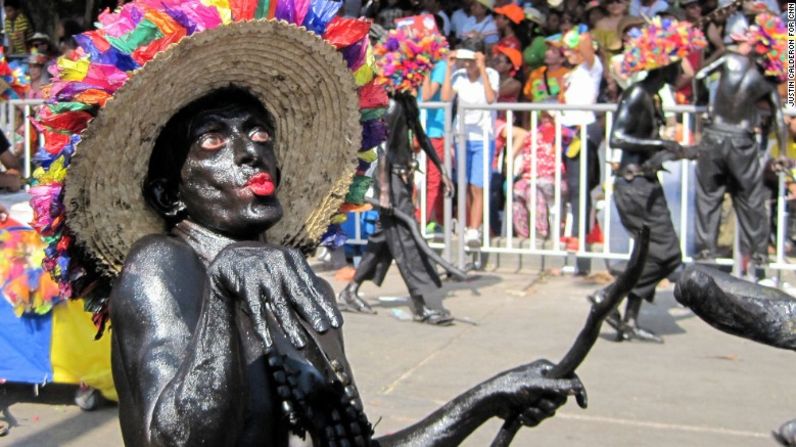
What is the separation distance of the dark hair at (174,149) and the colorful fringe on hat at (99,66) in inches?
5.1

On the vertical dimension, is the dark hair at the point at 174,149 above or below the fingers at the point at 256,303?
above

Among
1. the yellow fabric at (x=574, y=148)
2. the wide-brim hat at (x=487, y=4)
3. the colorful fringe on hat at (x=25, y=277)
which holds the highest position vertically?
the wide-brim hat at (x=487, y=4)

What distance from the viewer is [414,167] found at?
8273 mm

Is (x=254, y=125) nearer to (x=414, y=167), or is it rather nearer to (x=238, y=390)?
(x=238, y=390)

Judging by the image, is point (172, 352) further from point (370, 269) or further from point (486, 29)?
point (486, 29)

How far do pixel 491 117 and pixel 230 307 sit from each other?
840 centimetres

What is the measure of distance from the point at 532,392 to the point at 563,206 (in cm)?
792

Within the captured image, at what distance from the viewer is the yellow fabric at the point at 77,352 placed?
5730mm

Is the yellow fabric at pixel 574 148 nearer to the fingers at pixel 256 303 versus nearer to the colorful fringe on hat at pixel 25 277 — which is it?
the colorful fringe on hat at pixel 25 277

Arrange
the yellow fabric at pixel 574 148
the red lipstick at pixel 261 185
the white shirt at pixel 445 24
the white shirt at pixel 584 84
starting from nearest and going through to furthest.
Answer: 1. the red lipstick at pixel 261 185
2. the yellow fabric at pixel 574 148
3. the white shirt at pixel 584 84
4. the white shirt at pixel 445 24

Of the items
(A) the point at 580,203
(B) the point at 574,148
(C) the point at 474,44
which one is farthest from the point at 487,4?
(A) the point at 580,203

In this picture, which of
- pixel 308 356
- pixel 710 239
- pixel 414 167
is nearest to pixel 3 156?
pixel 414 167

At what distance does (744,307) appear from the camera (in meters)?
1.70

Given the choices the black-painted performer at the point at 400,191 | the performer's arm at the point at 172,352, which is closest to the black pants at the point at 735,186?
the black-painted performer at the point at 400,191
